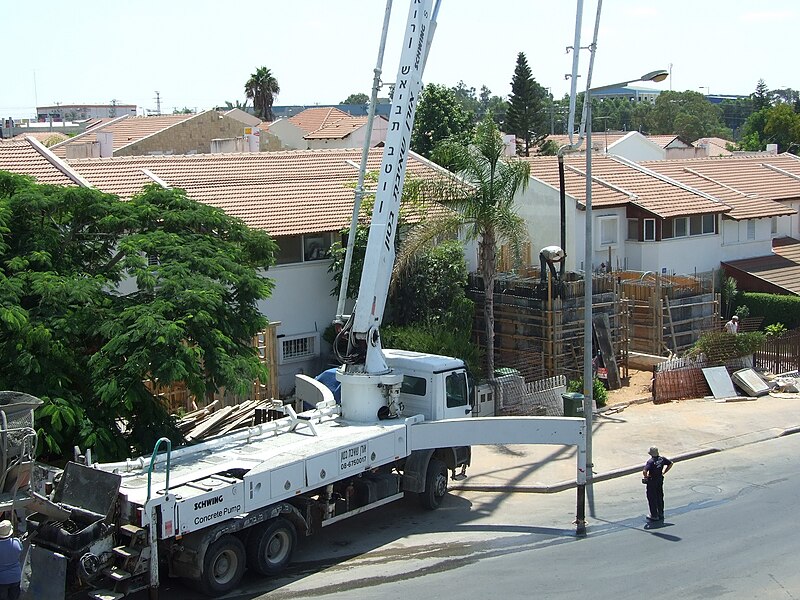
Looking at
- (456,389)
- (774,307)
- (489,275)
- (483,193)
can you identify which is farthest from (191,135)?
(456,389)

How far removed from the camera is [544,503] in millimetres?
18766

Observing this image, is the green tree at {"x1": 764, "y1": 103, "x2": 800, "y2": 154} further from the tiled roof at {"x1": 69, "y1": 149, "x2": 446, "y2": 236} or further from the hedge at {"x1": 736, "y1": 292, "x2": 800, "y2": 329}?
the tiled roof at {"x1": 69, "y1": 149, "x2": 446, "y2": 236}

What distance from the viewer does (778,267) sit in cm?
3638

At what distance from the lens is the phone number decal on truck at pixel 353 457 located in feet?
52.0

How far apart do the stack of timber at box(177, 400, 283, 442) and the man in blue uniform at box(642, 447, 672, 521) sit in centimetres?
698

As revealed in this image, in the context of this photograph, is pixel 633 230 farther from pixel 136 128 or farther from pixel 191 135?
pixel 136 128

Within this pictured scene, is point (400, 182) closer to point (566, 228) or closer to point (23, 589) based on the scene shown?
point (23, 589)

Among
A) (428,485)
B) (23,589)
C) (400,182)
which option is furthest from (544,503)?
(23,589)

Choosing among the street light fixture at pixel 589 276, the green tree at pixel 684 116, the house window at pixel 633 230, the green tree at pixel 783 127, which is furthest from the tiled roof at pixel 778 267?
the green tree at pixel 684 116

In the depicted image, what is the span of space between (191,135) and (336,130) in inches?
705

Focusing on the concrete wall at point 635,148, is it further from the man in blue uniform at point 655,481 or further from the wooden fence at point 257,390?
the man in blue uniform at point 655,481

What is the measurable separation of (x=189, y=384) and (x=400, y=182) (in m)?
5.21

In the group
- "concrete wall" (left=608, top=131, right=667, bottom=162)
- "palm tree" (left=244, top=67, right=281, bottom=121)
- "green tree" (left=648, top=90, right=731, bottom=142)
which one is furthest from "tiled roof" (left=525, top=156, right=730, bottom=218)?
"green tree" (left=648, top=90, right=731, bottom=142)

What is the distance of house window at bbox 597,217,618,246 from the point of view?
33500 mm
